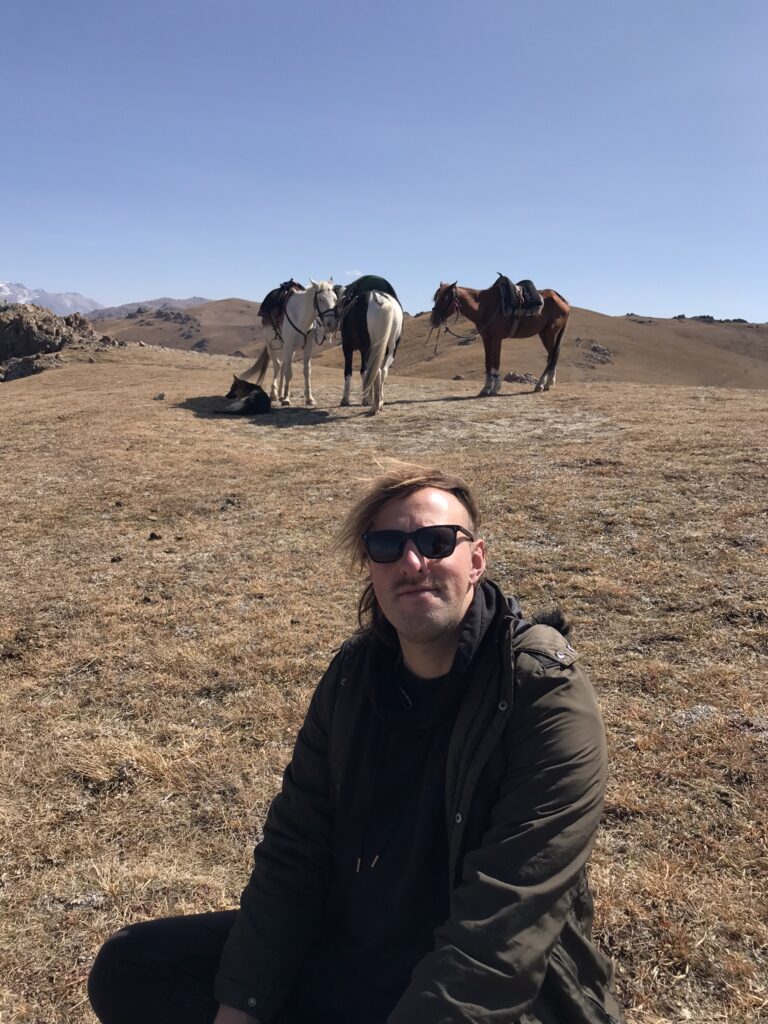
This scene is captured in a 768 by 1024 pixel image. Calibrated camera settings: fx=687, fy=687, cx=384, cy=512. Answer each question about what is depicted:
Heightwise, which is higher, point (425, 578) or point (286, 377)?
point (286, 377)

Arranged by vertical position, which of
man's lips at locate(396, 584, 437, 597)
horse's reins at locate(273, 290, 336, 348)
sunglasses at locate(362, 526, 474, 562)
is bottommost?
man's lips at locate(396, 584, 437, 597)

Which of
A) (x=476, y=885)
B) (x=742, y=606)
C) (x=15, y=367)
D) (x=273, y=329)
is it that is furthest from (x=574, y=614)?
(x=15, y=367)

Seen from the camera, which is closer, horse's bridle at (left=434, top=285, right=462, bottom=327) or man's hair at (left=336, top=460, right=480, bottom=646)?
man's hair at (left=336, top=460, right=480, bottom=646)

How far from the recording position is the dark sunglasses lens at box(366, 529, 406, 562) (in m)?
2.03

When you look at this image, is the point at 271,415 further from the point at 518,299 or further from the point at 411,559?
the point at 411,559

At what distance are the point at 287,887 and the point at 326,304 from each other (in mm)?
12324

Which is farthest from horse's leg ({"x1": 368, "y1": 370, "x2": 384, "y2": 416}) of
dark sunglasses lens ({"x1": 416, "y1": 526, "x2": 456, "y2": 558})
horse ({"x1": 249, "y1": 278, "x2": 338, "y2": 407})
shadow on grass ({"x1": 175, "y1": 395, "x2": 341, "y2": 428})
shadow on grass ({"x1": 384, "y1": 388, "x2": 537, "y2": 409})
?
dark sunglasses lens ({"x1": 416, "y1": 526, "x2": 456, "y2": 558})

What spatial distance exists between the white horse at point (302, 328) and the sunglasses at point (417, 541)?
11.7m

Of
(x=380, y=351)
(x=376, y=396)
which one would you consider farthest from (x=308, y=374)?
(x=380, y=351)

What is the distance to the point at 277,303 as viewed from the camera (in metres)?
14.6

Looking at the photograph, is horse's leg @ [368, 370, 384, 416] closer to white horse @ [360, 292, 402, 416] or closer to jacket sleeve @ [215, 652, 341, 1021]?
white horse @ [360, 292, 402, 416]

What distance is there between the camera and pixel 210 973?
80.2 inches

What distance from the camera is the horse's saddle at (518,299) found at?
14711 mm

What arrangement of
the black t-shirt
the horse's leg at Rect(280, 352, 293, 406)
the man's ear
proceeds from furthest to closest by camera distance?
the horse's leg at Rect(280, 352, 293, 406), the man's ear, the black t-shirt
